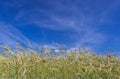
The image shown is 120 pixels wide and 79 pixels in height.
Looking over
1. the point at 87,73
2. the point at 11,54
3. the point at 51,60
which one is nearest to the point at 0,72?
the point at 11,54

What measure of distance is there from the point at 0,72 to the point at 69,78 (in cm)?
162

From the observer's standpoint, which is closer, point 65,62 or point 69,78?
point 69,78

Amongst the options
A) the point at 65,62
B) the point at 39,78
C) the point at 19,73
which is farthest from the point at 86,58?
the point at 19,73

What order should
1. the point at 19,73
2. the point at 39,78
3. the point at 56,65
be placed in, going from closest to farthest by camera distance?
the point at 19,73
the point at 39,78
the point at 56,65

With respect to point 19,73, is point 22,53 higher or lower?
higher

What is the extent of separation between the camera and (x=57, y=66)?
8.13 metres

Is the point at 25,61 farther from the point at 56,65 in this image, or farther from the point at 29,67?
the point at 56,65

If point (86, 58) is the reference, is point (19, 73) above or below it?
below

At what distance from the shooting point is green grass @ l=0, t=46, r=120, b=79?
24.6ft

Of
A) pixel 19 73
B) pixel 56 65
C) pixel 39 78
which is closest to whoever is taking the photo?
pixel 19 73

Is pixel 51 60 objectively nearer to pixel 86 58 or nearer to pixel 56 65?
pixel 56 65

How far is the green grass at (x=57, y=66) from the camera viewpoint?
295 inches

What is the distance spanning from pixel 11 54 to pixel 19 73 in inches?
53.7

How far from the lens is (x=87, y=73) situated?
7.66 meters
